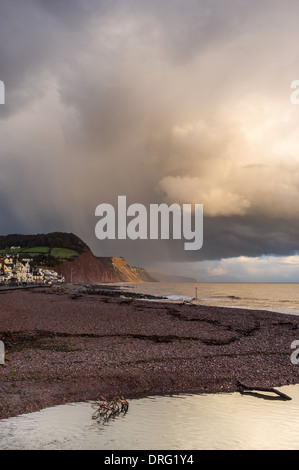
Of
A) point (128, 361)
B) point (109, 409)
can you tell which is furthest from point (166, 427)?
point (128, 361)

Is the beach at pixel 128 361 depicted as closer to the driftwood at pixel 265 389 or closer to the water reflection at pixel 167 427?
the driftwood at pixel 265 389

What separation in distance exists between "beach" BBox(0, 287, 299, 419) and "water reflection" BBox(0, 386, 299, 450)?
110 cm

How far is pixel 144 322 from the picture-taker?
32.4 meters

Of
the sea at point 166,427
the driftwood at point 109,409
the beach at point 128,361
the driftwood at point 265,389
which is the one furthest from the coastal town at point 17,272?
the sea at point 166,427

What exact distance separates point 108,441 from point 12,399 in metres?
4.14

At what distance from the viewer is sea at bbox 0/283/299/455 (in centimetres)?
939

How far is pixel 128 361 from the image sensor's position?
1684cm

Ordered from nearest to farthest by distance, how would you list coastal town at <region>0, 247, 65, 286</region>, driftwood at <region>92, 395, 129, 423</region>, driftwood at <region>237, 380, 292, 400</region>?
driftwood at <region>92, 395, 129, 423</region> < driftwood at <region>237, 380, 292, 400</region> < coastal town at <region>0, 247, 65, 286</region>

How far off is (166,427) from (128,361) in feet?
21.2

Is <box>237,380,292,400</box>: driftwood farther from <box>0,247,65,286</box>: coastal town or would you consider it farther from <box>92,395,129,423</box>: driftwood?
<box>0,247,65,286</box>: coastal town

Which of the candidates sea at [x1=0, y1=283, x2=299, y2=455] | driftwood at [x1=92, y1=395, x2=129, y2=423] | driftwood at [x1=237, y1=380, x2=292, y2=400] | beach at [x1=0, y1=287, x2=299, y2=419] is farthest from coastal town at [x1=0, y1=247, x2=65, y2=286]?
sea at [x1=0, y1=283, x2=299, y2=455]

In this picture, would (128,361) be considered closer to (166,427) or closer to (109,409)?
(109,409)
